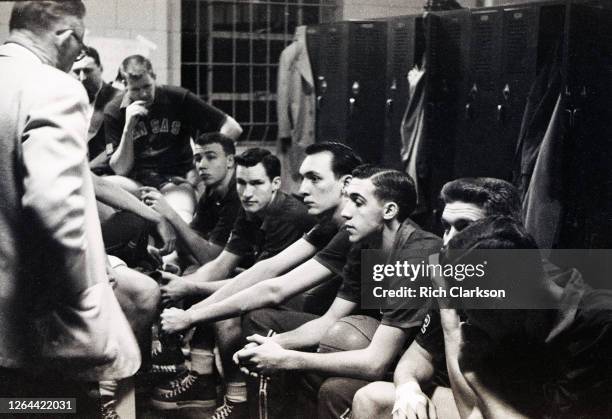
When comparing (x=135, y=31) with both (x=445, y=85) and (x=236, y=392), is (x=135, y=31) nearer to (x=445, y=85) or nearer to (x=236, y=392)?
(x=445, y=85)

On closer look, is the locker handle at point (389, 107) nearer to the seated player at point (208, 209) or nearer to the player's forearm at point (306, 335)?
the seated player at point (208, 209)

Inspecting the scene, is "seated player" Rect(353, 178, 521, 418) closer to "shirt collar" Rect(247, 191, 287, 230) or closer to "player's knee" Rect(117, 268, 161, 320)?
"shirt collar" Rect(247, 191, 287, 230)

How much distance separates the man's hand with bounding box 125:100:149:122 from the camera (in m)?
3.98

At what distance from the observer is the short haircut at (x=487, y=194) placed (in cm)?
374

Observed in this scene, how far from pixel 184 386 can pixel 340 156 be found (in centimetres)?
117

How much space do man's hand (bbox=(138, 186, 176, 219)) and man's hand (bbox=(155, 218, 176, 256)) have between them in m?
0.04

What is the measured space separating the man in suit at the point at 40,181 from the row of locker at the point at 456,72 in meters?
0.97

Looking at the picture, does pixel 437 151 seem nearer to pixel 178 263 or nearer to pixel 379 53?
pixel 379 53

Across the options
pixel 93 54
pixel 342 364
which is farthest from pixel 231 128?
pixel 342 364

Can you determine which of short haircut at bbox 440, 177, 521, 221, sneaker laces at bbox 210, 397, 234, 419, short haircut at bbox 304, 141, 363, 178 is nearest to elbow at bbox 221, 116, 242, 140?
short haircut at bbox 304, 141, 363, 178

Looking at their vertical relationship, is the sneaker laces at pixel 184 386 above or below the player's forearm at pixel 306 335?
below

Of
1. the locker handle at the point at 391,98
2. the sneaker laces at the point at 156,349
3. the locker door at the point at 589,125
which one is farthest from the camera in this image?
the sneaker laces at the point at 156,349

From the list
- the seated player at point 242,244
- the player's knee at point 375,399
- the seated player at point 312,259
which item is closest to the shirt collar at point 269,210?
the seated player at point 242,244

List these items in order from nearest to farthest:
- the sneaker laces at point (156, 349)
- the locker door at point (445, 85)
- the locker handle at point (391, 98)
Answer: the locker door at point (445, 85) < the locker handle at point (391, 98) < the sneaker laces at point (156, 349)
